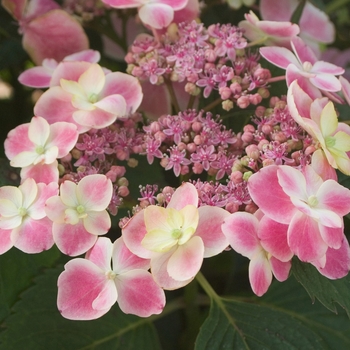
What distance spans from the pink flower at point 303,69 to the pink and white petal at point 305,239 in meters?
0.17

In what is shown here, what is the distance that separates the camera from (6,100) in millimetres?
1005

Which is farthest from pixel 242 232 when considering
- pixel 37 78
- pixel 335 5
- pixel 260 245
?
pixel 335 5

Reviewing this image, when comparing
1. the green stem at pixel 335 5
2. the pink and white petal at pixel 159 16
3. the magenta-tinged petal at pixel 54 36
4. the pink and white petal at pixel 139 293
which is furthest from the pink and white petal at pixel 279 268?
the green stem at pixel 335 5

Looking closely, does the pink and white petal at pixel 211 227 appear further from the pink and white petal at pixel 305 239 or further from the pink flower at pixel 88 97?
the pink flower at pixel 88 97

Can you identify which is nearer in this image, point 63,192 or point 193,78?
Result: point 63,192

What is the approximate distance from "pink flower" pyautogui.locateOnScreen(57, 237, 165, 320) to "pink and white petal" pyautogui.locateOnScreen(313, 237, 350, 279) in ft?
0.49

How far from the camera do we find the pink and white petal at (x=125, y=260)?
493 mm

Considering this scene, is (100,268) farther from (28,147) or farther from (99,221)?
(28,147)

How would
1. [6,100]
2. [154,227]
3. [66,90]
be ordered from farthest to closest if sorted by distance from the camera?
[6,100] < [66,90] < [154,227]

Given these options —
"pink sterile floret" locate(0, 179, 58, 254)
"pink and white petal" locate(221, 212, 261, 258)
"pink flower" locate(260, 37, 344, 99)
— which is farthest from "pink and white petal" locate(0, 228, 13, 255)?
"pink flower" locate(260, 37, 344, 99)

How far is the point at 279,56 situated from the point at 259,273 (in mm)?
260

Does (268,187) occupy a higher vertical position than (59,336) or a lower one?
higher

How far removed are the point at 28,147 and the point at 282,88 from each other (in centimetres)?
32

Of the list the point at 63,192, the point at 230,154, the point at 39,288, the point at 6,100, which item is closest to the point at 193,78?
the point at 230,154
